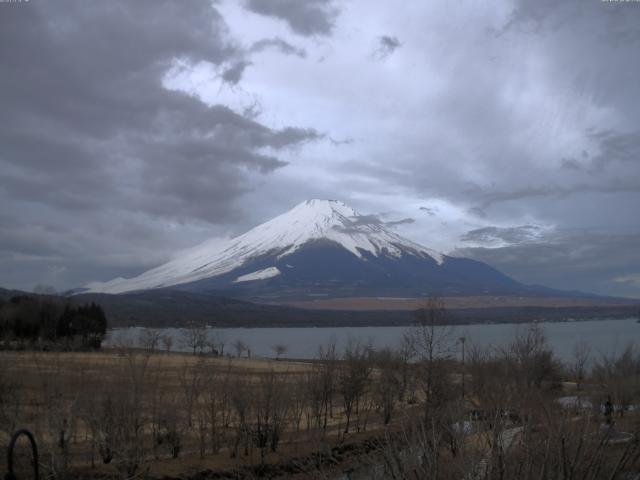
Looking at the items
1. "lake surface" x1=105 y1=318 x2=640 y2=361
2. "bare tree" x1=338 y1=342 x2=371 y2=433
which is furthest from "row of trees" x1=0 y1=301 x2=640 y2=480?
"lake surface" x1=105 y1=318 x2=640 y2=361

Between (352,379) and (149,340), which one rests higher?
(149,340)

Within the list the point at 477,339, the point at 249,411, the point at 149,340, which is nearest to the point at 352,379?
the point at 249,411

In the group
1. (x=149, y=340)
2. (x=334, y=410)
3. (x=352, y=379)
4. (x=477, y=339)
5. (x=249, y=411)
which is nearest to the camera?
(x=249, y=411)

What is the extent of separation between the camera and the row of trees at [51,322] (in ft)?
258

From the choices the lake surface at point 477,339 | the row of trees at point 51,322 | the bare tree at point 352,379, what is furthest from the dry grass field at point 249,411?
the row of trees at point 51,322

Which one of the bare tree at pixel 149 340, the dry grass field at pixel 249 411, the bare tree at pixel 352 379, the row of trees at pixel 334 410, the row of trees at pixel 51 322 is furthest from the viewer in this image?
the row of trees at pixel 51 322

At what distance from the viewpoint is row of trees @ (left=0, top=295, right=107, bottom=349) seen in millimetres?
78688

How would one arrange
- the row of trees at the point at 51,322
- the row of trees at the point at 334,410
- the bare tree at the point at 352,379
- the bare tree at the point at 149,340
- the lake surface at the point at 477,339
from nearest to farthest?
the row of trees at the point at 334,410 < the bare tree at the point at 352,379 < the bare tree at the point at 149,340 < the lake surface at the point at 477,339 < the row of trees at the point at 51,322

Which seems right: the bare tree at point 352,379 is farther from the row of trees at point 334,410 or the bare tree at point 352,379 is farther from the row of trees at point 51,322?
the row of trees at point 51,322

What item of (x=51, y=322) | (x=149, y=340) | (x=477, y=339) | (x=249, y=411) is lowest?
(x=249, y=411)

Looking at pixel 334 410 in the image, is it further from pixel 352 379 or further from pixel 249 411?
pixel 249 411

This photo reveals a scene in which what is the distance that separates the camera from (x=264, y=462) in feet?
85.4

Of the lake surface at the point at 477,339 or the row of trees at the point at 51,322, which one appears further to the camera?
the row of trees at the point at 51,322

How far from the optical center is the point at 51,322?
83.9m
